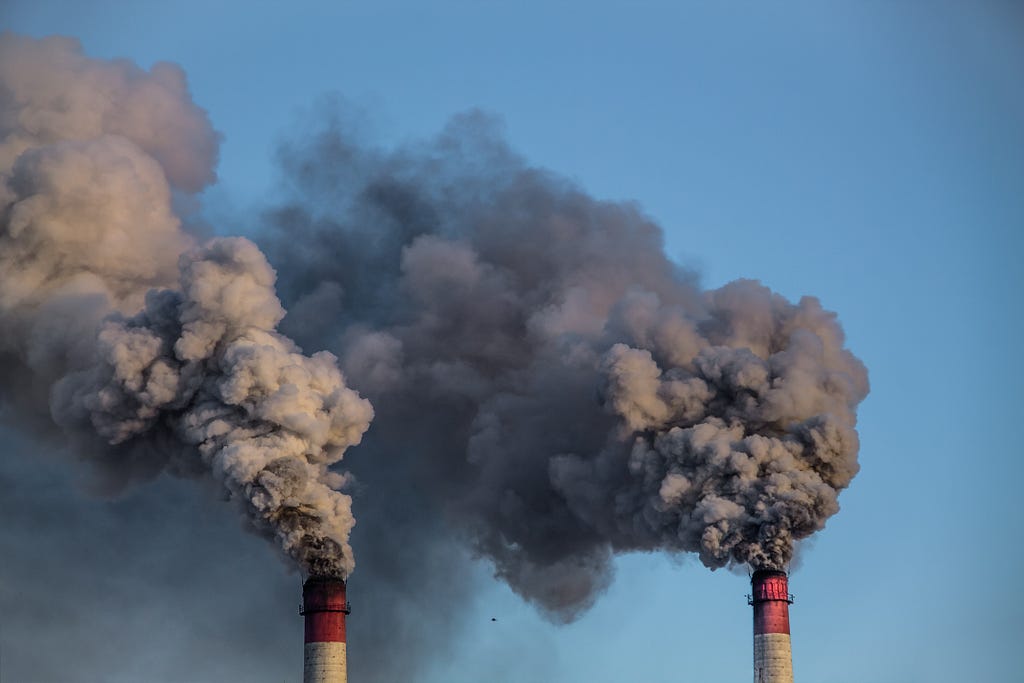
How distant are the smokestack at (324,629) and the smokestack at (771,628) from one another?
71.5 ft

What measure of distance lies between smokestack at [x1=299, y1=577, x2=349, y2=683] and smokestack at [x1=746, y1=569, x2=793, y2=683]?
21786mm

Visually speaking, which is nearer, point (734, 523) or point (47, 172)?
point (734, 523)

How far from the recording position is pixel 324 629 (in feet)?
331

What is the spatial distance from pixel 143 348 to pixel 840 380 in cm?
3786

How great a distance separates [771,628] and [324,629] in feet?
76.8

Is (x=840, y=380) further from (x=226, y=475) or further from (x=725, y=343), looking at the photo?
(x=226, y=475)

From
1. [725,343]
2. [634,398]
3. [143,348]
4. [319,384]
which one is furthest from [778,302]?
[143,348]

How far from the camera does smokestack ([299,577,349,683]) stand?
330 feet

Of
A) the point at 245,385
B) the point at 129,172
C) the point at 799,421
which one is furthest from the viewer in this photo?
the point at 129,172

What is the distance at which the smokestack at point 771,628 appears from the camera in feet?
330

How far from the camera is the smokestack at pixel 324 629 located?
100562 millimetres

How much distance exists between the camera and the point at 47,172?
4296 inches

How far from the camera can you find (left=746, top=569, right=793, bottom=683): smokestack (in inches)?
3964

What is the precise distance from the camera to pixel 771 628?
332 feet
